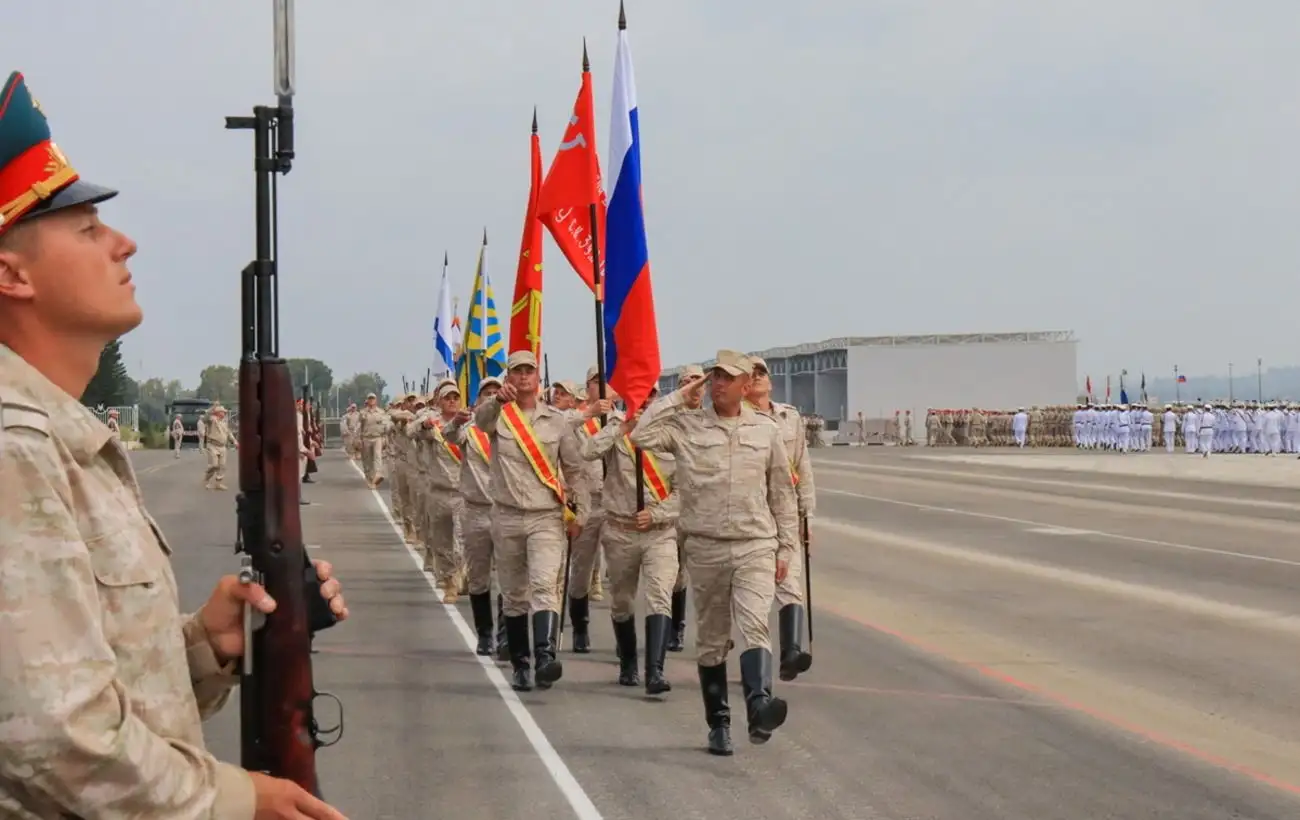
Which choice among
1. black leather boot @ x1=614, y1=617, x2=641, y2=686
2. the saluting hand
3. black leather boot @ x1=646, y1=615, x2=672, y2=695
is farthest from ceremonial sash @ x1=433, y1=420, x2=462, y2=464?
the saluting hand

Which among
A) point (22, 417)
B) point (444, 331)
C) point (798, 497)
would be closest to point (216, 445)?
point (444, 331)

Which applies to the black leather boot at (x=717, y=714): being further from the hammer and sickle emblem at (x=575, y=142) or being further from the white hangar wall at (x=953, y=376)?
the white hangar wall at (x=953, y=376)

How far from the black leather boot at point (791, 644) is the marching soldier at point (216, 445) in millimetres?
27516

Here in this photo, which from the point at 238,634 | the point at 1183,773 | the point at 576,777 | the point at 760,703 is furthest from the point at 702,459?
the point at 238,634

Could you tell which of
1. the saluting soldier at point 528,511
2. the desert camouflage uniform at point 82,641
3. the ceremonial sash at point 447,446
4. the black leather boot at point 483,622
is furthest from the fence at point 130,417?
the desert camouflage uniform at point 82,641

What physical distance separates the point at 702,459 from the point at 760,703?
1452 mm

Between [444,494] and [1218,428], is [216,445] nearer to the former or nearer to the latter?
[444,494]

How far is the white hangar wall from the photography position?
89.9 m

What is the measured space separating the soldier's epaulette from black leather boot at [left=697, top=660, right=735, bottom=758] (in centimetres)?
668

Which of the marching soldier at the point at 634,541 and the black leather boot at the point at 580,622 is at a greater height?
the marching soldier at the point at 634,541

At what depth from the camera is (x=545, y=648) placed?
10414 mm

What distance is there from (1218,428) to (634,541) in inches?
2102

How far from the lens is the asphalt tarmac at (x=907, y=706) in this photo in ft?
24.7

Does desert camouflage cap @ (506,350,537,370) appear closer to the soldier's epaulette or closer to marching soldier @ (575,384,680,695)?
marching soldier @ (575,384,680,695)
